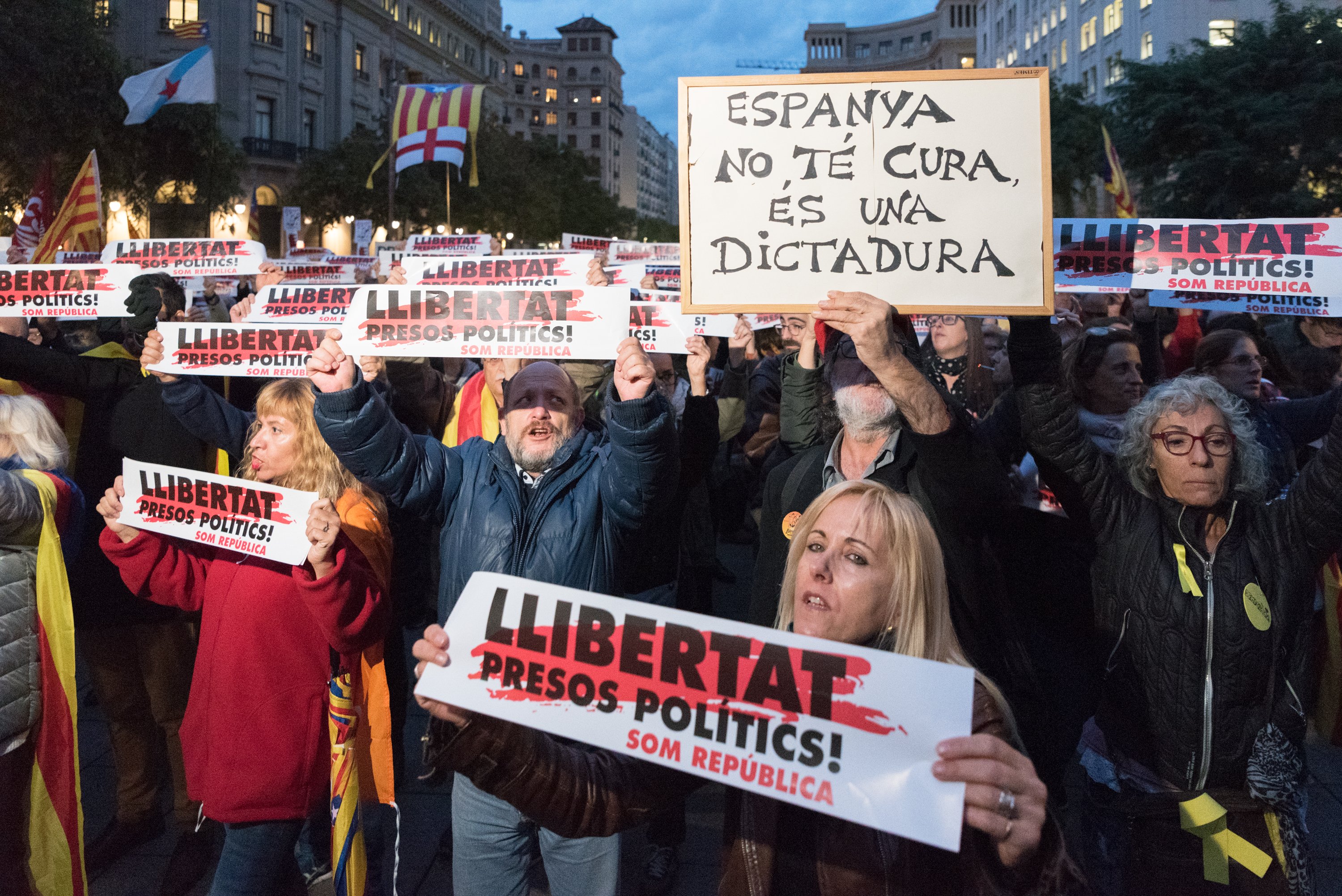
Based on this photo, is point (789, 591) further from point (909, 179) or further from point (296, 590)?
point (296, 590)

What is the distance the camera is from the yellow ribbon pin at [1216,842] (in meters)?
2.59

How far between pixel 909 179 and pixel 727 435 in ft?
8.33

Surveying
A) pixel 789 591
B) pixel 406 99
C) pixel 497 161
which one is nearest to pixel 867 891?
pixel 789 591

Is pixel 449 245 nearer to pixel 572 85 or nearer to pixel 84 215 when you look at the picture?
pixel 84 215

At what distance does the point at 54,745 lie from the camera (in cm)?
314

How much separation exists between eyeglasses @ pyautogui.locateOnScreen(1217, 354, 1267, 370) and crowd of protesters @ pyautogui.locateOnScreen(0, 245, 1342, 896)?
0.62 m

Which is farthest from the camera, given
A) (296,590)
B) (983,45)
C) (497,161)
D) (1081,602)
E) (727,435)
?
(983,45)

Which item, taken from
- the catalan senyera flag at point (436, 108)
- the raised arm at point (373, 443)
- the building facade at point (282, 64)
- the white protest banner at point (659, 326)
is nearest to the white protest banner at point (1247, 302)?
the white protest banner at point (659, 326)

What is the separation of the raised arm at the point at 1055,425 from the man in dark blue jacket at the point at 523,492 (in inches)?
39.5

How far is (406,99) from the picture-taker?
1922cm

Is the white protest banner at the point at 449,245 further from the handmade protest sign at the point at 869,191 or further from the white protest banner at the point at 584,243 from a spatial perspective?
the handmade protest sign at the point at 869,191

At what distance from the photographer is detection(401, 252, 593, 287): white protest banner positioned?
495 centimetres

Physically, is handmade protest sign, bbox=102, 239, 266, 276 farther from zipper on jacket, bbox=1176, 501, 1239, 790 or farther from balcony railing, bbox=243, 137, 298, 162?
balcony railing, bbox=243, 137, 298, 162

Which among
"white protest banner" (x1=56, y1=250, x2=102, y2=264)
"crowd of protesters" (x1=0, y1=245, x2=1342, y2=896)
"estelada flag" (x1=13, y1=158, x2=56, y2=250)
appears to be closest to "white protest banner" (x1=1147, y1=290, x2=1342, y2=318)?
"crowd of protesters" (x1=0, y1=245, x2=1342, y2=896)
